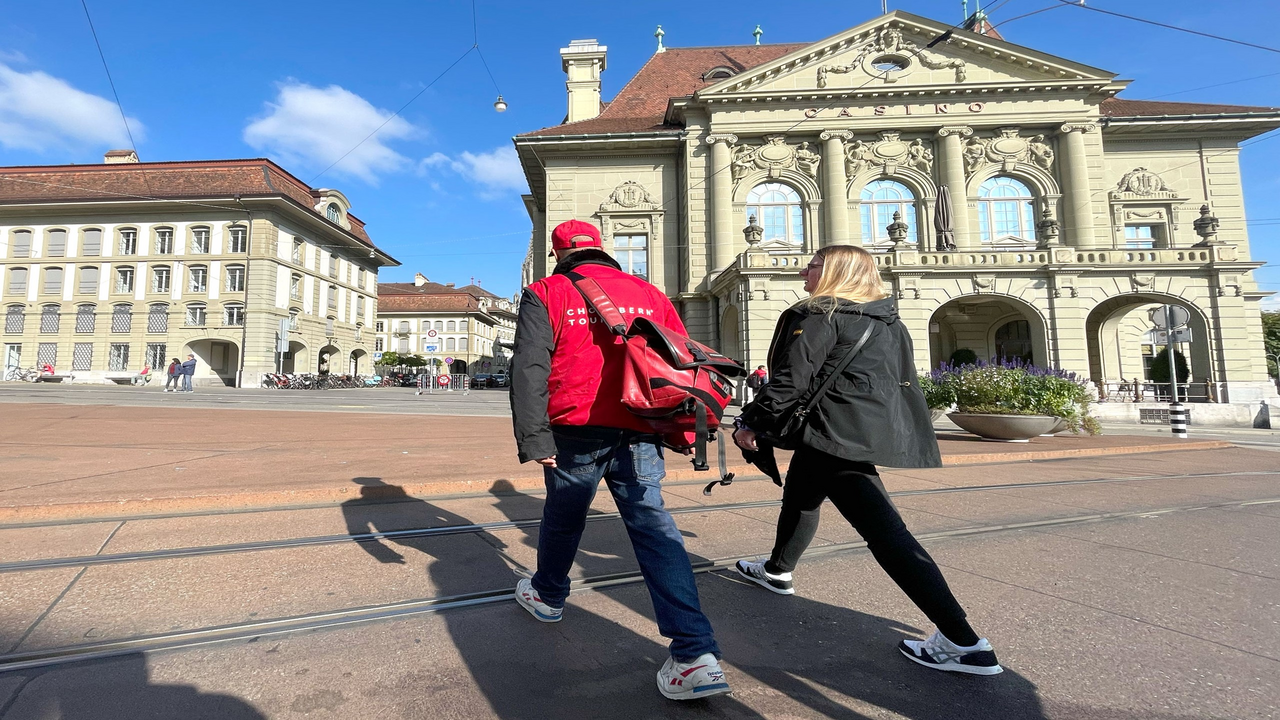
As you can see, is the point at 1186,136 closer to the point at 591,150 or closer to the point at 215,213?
the point at 591,150

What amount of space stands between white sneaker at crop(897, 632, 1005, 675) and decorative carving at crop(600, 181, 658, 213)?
25.6 metres

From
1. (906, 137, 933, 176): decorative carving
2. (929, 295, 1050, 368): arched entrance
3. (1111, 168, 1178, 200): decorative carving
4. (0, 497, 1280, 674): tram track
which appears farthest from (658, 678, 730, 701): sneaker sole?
(1111, 168, 1178, 200): decorative carving

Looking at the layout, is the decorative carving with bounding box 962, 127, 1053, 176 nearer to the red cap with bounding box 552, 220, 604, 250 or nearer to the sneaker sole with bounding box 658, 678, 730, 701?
the red cap with bounding box 552, 220, 604, 250

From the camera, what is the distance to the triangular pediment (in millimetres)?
23828

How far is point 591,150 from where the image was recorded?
26391 millimetres

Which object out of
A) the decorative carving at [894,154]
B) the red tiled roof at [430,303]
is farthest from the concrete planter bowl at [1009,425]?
the red tiled roof at [430,303]

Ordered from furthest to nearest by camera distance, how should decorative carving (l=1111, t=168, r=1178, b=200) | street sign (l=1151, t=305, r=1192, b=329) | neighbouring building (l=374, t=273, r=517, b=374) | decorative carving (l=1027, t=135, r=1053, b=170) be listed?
neighbouring building (l=374, t=273, r=517, b=374), decorative carving (l=1111, t=168, r=1178, b=200), decorative carving (l=1027, t=135, r=1053, b=170), street sign (l=1151, t=305, r=1192, b=329)

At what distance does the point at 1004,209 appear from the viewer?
79.9 feet

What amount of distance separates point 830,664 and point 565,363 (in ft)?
4.84

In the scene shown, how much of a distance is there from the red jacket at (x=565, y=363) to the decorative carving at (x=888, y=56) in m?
26.4

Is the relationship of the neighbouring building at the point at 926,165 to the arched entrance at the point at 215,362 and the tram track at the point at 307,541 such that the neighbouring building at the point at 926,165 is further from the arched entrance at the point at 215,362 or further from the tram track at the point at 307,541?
the arched entrance at the point at 215,362

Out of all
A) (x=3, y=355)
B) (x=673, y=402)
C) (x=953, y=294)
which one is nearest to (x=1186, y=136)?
(x=953, y=294)

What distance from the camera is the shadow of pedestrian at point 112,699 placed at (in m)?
1.72

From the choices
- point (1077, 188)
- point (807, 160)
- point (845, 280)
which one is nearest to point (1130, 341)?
point (1077, 188)
